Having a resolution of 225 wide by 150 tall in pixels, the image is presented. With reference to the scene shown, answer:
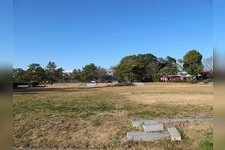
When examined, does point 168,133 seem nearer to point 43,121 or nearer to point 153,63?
point 43,121

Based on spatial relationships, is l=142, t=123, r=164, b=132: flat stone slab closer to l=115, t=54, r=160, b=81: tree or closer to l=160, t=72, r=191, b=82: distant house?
l=115, t=54, r=160, b=81: tree

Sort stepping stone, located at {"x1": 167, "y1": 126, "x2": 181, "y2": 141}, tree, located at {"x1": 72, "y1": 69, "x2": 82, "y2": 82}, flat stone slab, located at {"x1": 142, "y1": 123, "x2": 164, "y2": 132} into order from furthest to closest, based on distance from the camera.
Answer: tree, located at {"x1": 72, "y1": 69, "x2": 82, "y2": 82} < flat stone slab, located at {"x1": 142, "y1": 123, "x2": 164, "y2": 132} < stepping stone, located at {"x1": 167, "y1": 126, "x2": 181, "y2": 141}

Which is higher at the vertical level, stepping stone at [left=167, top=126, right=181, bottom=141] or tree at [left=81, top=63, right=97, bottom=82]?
tree at [left=81, top=63, right=97, bottom=82]

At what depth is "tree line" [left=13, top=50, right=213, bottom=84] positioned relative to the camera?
7500 cm

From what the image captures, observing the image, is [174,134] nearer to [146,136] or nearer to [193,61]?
[146,136]

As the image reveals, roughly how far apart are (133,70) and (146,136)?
75.6m

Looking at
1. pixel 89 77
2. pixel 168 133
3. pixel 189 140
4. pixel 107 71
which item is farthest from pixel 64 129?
pixel 107 71

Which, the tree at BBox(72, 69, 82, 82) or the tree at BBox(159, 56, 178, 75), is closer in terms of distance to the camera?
the tree at BBox(159, 56, 178, 75)

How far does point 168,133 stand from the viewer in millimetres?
7172

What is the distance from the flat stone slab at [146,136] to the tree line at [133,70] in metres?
64.3

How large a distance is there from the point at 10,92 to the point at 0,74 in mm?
173

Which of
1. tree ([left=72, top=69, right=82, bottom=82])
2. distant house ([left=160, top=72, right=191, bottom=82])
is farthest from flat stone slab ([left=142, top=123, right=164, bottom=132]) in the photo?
tree ([left=72, top=69, right=82, bottom=82])

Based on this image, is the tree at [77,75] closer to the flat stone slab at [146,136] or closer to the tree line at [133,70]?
the tree line at [133,70]

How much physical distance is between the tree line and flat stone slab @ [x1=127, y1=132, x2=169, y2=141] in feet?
211
